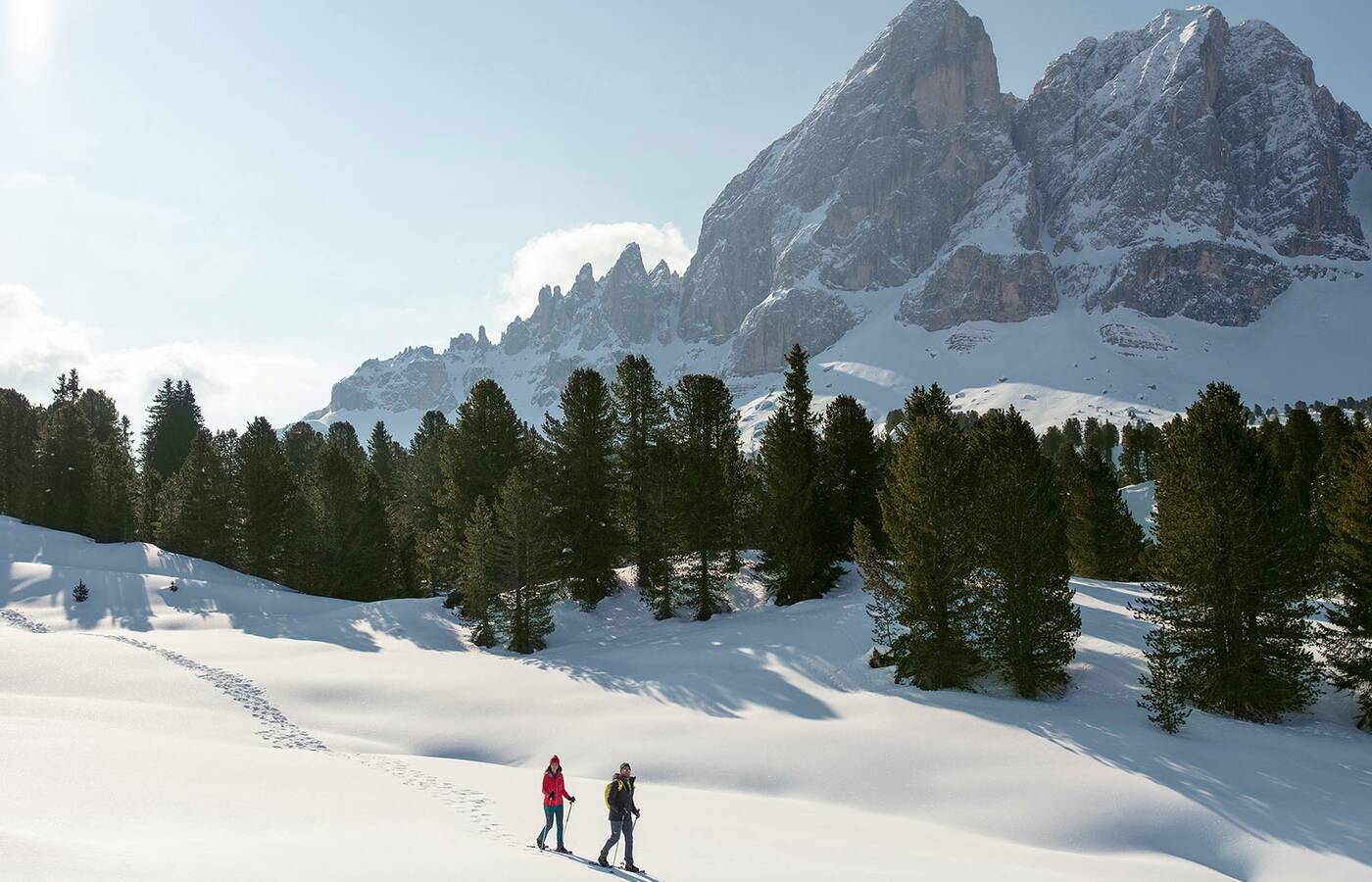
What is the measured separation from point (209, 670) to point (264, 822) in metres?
18.5

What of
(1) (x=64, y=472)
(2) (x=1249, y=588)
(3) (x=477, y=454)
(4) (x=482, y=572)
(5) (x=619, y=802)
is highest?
(3) (x=477, y=454)

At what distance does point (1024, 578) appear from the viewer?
2670 centimetres

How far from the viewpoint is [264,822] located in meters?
13.2

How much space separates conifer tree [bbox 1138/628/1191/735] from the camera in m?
23.2

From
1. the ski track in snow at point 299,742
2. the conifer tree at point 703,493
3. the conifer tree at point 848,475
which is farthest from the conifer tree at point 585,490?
the ski track in snow at point 299,742

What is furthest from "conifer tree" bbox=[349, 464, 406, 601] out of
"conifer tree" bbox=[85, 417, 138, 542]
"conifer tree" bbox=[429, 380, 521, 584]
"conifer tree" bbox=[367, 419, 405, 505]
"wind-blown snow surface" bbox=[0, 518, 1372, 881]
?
Result: "conifer tree" bbox=[85, 417, 138, 542]

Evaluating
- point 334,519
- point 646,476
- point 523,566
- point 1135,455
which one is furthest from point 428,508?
point 1135,455

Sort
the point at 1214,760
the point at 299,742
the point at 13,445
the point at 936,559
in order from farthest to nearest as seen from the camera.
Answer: the point at 13,445 → the point at 936,559 → the point at 299,742 → the point at 1214,760

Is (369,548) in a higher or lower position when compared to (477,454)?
lower

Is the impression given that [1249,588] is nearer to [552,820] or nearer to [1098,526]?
[552,820]

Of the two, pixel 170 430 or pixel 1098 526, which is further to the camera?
pixel 170 430

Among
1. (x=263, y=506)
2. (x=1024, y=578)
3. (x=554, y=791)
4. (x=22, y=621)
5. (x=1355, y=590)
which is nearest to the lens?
(x=554, y=791)

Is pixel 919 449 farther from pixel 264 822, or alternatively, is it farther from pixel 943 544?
pixel 264 822

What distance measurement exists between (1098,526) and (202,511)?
64709 mm
